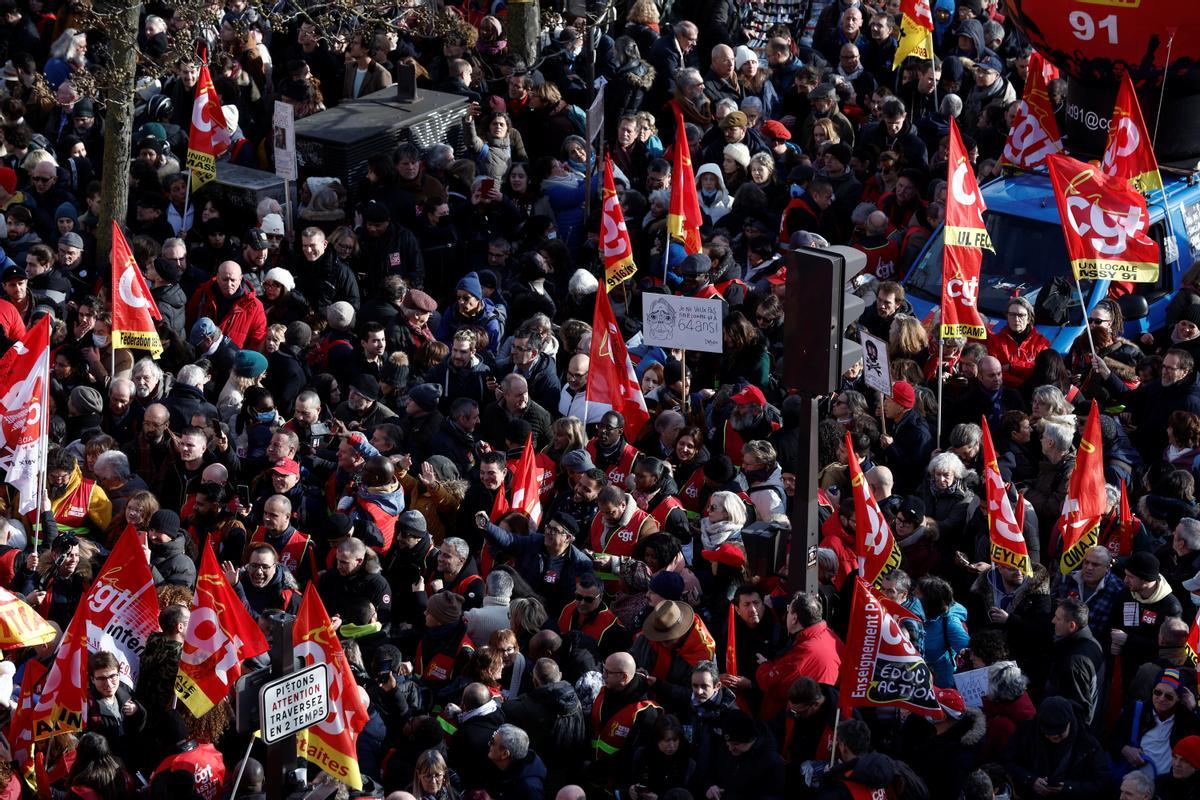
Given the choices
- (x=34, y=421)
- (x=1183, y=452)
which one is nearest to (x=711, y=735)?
(x=1183, y=452)

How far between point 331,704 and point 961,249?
19.2ft

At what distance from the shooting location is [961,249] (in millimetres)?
14047

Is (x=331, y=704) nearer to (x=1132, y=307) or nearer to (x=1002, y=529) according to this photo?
(x=1002, y=529)

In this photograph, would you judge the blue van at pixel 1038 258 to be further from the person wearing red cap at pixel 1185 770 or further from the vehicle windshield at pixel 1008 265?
the person wearing red cap at pixel 1185 770

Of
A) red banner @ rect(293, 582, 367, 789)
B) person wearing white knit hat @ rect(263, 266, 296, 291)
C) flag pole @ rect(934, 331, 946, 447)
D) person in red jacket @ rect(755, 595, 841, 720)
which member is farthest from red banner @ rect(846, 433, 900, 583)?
person wearing white knit hat @ rect(263, 266, 296, 291)

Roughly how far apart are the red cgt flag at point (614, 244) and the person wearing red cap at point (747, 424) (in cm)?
197

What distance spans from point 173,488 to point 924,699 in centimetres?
587

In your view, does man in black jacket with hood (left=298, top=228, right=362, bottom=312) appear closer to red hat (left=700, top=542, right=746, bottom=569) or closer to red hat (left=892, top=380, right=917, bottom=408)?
red hat (left=892, top=380, right=917, bottom=408)

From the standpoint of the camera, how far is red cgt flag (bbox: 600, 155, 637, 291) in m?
15.2

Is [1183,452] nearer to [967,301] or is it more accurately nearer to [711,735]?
[967,301]

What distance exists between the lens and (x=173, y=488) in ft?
46.3

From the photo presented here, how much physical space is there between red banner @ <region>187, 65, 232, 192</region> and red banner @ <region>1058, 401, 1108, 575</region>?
841cm

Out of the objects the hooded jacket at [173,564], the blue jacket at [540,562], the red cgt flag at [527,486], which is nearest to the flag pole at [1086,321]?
the red cgt flag at [527,486]

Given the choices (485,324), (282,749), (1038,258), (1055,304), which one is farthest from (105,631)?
(1038,258)
